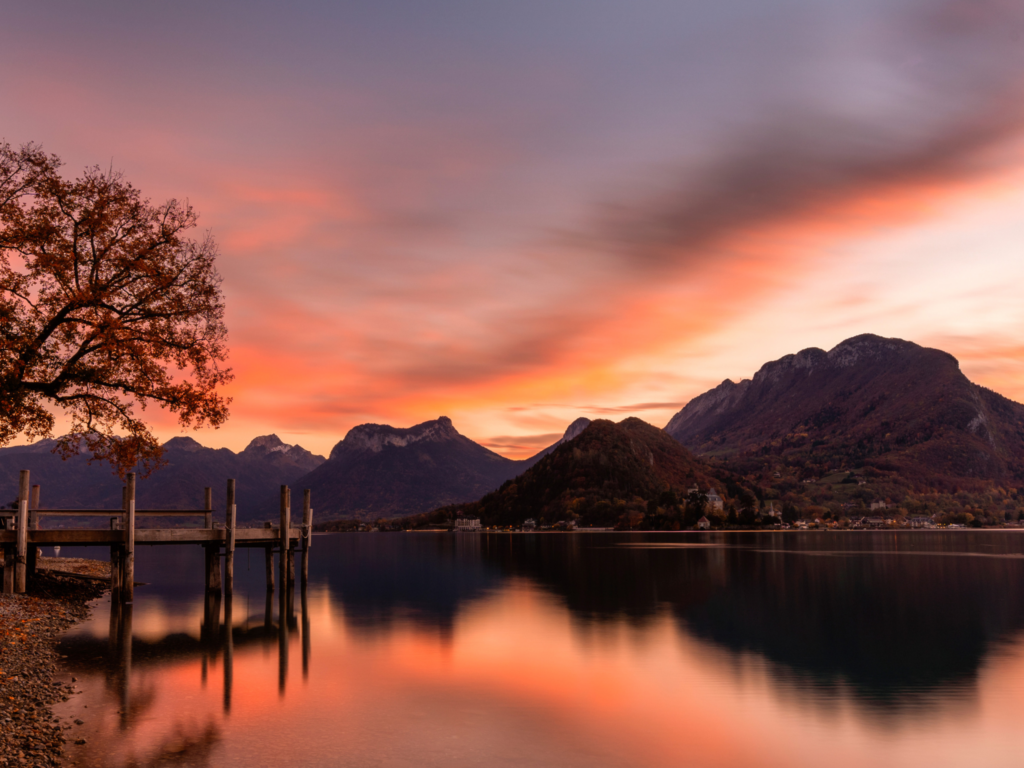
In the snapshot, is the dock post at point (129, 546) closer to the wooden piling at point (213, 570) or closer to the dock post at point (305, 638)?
the wooden piling at point (213, 570)

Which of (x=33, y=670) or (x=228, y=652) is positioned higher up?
(x=33, y=670)

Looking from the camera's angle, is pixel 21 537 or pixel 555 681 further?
pixel 21 537

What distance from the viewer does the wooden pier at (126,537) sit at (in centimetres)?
3956

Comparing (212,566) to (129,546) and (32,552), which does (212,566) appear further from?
(32,552)

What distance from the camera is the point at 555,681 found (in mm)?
28891

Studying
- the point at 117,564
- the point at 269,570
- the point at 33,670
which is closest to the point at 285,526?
the point at 269,570

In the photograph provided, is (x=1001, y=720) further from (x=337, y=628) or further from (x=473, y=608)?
(x=473, y=608)

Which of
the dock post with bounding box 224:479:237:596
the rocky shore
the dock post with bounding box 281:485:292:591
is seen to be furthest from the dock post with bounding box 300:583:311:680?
the rocky shore

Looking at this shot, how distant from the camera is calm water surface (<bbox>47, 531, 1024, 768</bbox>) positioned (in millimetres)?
19250

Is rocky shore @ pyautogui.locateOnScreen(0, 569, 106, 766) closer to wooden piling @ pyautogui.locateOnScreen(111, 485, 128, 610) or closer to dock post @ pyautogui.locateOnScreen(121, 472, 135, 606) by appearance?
wooden piling @ pyautogui.locateOnScreen(111, 485, 128, 610)

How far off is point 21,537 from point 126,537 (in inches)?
189

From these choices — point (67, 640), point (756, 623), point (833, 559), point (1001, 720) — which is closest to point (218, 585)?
point (67, 640)

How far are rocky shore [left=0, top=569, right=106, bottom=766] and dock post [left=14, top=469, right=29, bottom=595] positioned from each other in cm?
91

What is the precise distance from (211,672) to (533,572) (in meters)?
67.6
